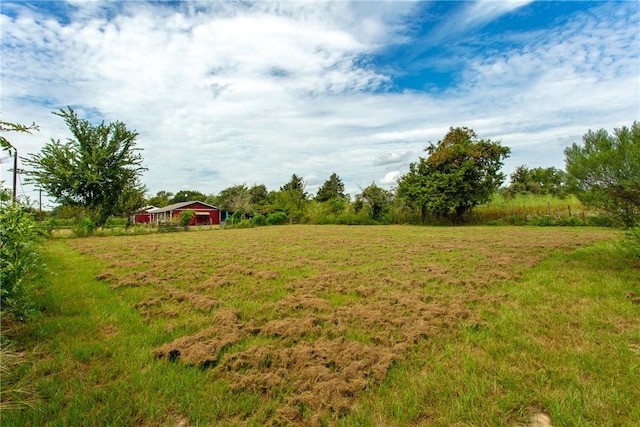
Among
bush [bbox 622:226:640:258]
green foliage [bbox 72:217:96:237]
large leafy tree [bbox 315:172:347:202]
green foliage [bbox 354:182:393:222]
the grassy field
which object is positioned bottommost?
the grassy field

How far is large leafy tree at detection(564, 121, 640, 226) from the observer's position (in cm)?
454

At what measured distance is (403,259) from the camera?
6555 mm

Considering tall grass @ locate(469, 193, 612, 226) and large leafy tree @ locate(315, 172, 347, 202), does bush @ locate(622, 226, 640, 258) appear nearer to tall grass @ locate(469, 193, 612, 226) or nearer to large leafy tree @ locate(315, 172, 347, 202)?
tall grass @ locate(469, 193, 612, 226)

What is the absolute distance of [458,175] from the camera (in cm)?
1828

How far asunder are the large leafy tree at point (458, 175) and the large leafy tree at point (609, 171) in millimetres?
13595

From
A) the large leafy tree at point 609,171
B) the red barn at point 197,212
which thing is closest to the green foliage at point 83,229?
the red barn at point 197,212

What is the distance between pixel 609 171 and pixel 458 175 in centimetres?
1411

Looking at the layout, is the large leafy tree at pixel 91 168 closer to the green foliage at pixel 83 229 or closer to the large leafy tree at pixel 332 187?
the green foliage at pixel 83 229

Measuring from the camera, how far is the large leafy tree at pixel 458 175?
731 inches

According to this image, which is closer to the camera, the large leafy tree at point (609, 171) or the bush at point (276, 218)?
the large leafy tree at point (609, 171)

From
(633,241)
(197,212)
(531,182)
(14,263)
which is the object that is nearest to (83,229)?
(14,263)

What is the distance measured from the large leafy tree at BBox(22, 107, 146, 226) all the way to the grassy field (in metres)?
15.9

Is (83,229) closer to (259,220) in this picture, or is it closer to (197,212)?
(259,220)

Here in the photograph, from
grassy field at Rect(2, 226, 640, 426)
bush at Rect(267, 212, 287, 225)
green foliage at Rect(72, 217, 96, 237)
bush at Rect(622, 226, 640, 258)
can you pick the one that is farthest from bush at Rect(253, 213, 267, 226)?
bush at Rect(622, 226, 640, 258)
